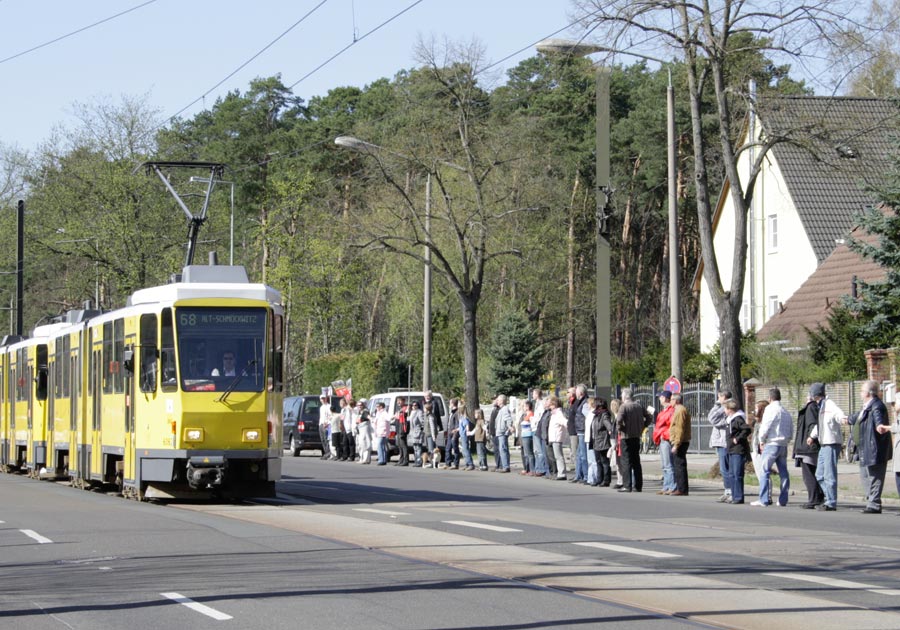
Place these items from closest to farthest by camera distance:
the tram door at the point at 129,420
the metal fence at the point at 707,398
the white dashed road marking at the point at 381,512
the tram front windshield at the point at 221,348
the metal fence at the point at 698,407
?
the white dashed road marking at the point at 381,512
the tram front windshield at the point at 221,348
the tram door at the point at 129,420
the metal fence at the point at 707,398
the metal fence at the point at 698,407

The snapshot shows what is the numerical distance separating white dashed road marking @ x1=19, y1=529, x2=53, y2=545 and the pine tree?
3975cm

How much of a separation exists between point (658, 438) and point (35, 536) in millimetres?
12298

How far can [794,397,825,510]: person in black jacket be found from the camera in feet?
69.3

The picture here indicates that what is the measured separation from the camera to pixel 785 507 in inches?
846

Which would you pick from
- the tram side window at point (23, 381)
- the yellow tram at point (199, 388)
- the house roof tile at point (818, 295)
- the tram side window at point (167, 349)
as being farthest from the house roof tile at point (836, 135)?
the tram side window at point (23, 381)

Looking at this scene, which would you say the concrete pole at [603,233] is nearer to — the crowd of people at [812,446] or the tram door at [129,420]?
the crowd of people at [812,446]

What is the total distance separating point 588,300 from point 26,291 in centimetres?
3748

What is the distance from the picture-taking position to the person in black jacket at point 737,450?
2231 cm

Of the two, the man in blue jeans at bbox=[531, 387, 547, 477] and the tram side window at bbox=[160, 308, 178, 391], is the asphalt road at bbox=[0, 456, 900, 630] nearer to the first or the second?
the tram side window at bbox=[160, 308, 178, 391]

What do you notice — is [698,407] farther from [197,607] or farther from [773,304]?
[197,607]

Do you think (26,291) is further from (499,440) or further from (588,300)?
(499,440)

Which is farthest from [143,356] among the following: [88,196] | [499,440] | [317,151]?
[317,151]

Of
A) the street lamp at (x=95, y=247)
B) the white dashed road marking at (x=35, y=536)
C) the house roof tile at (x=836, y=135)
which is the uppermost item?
the street lamp at (x=95, y=247)

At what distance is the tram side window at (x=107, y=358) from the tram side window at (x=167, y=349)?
8.79 ft
